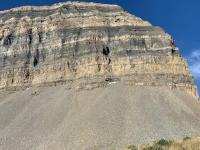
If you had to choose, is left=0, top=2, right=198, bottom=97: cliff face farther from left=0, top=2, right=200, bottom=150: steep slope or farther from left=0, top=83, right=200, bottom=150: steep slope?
left=0, top=83, right=200, bottom=150: steep slope

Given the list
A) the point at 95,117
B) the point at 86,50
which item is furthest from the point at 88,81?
the point at 95,117

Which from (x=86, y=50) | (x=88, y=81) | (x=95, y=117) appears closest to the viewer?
(x=95, y=117)

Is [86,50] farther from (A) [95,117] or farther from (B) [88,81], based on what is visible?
(A) [95,117]

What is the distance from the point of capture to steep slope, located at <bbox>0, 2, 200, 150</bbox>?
204 ft

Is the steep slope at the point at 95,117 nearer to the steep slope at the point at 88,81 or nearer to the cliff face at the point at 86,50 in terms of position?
the steep slope at the point at 88,81

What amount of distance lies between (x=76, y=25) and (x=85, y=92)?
25.0m

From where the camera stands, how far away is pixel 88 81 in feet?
279

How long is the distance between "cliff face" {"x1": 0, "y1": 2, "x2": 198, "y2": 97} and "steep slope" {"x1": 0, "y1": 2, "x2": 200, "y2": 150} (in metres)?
0.20

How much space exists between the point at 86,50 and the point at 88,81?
10.5 meters

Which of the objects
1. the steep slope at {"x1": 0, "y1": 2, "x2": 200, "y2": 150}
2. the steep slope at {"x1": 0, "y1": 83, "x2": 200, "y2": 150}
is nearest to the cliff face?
the steep slope at {"x1": 0, "y1": 2, "x2": 200, "y2": 150}

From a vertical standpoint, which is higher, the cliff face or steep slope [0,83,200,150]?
the cliff face

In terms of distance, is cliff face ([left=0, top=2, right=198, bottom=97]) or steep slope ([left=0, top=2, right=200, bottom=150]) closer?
steep slope ([left=0, top=2, right=200, bottom=150])

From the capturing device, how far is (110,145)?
55719mm

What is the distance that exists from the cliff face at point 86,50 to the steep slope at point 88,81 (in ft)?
0.64
